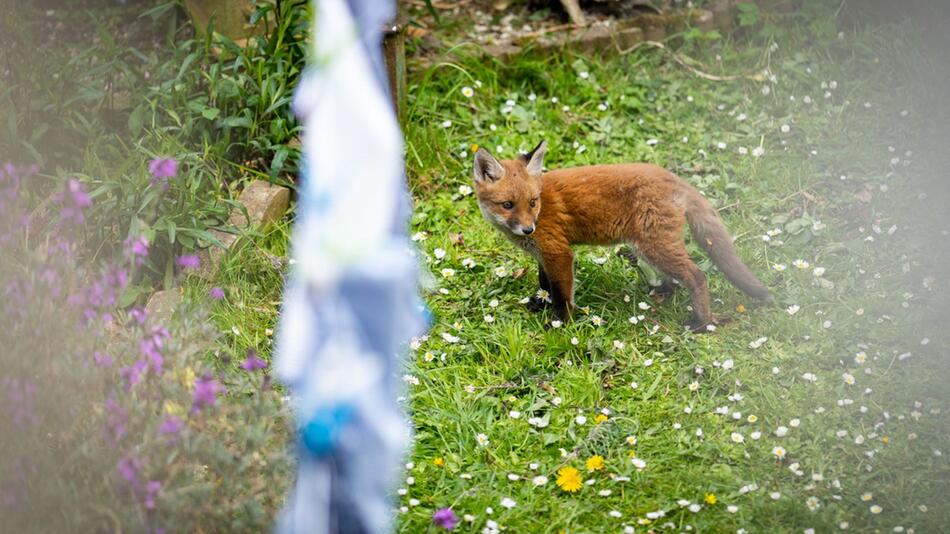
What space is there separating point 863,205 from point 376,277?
9.53 feet

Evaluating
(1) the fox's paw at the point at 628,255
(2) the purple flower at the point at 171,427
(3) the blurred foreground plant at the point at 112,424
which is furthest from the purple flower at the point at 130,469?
(1) the fox's paw at the point at 628,255

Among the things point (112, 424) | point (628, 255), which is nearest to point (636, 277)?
point (628, 255)

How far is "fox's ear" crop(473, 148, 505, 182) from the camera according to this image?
455 centimetres

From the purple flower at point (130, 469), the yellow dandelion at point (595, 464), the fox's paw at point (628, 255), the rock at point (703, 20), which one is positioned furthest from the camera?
the rock at point (703, 20)

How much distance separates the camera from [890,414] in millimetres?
3938

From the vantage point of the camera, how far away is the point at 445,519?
349 centimetres

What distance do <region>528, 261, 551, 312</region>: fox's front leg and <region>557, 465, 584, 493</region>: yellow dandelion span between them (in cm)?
112

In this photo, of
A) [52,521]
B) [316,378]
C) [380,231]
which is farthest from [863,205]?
[52,521]

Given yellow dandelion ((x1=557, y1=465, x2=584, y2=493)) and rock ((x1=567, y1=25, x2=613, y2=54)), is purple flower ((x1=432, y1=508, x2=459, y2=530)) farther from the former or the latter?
rock ((x1=567, y1=25, x2=613, y2=54))

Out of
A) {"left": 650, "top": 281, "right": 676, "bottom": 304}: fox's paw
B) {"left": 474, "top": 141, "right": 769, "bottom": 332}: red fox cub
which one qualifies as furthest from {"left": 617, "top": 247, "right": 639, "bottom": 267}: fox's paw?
{"left": 474, "top": 141, "right": 769, "bottom": 332}: red fox cub

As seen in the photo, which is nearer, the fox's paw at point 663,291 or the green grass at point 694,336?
the green grass at point 694,336

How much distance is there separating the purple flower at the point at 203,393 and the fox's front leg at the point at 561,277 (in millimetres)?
1887

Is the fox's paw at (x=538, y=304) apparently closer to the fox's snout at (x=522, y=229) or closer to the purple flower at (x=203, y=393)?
the fox's snout at (x=522, y=229)

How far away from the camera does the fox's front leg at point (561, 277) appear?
15.0 ft
